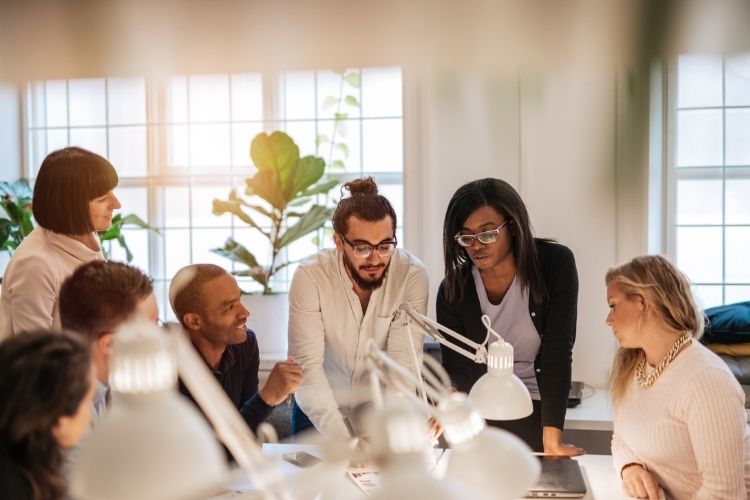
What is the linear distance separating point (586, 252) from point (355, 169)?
1247 mm

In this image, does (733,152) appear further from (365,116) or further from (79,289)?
(79,289)

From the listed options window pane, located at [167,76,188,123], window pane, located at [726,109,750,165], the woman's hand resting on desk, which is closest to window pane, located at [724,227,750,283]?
window pane, located at [726,109,750,165]

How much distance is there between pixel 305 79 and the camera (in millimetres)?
4270

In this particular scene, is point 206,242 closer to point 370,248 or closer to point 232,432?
point 370,248

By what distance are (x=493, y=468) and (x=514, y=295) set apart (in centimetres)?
155

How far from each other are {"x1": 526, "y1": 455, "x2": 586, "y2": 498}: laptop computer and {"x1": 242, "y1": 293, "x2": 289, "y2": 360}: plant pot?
1896 millimetres

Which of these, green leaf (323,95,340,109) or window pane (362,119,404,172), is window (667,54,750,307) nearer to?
window pane (362,119,404,172)

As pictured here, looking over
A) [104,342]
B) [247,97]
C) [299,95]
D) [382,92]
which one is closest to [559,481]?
[104,342]

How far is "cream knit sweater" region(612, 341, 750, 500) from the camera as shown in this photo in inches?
73.2

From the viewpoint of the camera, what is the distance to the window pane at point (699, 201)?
395cm

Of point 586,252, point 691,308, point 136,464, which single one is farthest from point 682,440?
point 586,252

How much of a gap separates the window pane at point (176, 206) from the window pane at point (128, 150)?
19 centimetres

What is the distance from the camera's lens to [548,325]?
2.45 m

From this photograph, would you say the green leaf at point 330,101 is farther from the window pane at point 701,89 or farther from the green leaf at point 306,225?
the window pane at point 701,89
